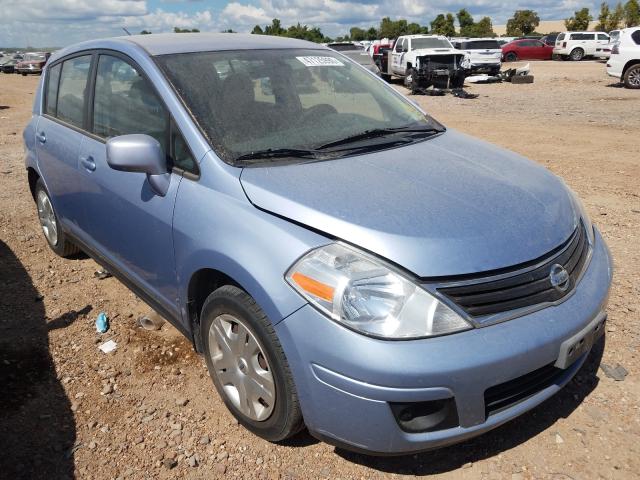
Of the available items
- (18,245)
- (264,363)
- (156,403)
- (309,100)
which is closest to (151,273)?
(156,403)

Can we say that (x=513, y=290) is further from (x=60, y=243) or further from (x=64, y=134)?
(x=60, y=243)

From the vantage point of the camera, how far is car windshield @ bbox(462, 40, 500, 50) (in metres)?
23.3

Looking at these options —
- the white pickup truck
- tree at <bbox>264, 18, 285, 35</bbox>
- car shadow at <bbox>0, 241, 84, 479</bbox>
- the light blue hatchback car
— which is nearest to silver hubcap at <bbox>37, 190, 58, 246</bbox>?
car shadow at <bbox>0, 241, 84, 479</bbox>

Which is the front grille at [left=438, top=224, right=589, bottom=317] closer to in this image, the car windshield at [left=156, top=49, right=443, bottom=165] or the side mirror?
the car windshield at [left=156, top=49, right=443, bottom=165]

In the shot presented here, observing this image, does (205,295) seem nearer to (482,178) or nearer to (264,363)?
(264,363)

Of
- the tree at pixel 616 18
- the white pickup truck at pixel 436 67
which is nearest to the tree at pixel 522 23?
the tree at pixel 616 18

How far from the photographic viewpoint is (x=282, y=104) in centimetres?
297

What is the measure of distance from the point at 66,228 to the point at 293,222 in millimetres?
2750

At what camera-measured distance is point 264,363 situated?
91.9 inches

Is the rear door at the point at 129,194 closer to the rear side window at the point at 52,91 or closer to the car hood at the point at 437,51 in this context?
the rear side window at the point at 52,91

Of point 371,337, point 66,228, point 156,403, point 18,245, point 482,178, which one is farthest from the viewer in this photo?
point 18,245

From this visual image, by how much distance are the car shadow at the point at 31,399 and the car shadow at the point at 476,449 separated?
1.33 m

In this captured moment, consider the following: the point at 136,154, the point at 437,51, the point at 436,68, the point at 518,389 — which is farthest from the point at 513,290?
the point at 437,51

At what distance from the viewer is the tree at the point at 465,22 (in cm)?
7188
